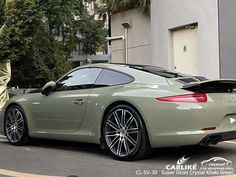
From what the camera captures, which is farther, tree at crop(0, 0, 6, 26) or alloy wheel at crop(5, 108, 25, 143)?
tree at crop(0, 0, 6, 26)

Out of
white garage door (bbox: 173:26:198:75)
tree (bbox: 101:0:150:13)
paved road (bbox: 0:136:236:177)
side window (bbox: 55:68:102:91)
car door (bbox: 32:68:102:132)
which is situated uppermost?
tree (bbox: 101:0:150:13)

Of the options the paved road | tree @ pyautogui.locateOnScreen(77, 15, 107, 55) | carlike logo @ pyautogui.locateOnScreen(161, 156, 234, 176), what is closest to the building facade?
the paved road

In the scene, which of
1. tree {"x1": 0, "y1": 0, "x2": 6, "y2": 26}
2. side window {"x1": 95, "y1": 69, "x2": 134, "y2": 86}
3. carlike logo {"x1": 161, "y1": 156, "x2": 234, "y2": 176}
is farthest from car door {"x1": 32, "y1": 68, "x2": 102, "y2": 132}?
tree {"x1": 0, "y1": 0, "x2": 6, "y2": 26}

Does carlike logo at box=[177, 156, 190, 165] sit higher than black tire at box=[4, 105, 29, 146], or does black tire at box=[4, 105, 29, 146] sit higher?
black tire at box=[4, 105, 29, 146]

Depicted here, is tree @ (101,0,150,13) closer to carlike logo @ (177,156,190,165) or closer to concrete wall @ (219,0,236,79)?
concrete wall @ (219,0,236,79)

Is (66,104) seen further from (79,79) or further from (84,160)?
(84,160)

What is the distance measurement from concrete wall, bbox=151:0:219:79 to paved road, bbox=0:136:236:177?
6.89 metres

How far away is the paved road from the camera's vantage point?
589cm

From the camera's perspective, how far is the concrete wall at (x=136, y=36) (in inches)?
757

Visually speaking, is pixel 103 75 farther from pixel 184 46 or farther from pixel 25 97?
pixel 184 46

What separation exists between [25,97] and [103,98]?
199 cm

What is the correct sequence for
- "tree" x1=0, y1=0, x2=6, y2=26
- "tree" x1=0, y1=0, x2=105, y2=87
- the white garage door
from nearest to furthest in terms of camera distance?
the white garage door → "tree" x1=0, y1=0, x2=105, y2=87 → "tree" x1=0, y1=0, x2=6, y2=26

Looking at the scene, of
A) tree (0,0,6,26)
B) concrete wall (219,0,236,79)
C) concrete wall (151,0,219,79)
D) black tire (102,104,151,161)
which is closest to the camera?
black tire (102,104,151,161)

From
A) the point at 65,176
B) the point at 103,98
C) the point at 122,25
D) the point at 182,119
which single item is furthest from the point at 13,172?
the point at 122,25
